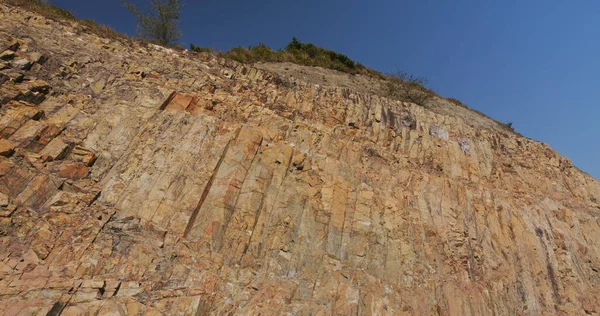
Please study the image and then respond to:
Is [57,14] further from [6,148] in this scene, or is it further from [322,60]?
[322,60]

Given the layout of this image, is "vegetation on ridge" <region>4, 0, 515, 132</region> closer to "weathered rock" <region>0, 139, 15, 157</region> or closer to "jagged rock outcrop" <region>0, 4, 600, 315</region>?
"jagged rock outcrop" <region>0, 4, 600, 315</region>

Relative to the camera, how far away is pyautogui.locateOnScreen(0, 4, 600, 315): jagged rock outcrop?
303 inches

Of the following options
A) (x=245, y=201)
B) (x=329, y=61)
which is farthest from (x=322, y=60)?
(x=245, y=201)

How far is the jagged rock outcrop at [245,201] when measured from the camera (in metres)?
7.71

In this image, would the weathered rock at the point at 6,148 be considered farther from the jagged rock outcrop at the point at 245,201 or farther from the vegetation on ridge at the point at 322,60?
the vegetation on ridge at the point at 322,60

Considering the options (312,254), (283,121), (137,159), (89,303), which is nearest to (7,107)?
(137,159)

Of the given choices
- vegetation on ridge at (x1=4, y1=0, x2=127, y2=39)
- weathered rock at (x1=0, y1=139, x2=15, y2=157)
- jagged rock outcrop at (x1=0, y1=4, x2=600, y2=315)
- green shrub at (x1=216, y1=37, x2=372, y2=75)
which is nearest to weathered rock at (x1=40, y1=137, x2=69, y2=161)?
jagged rock outcrop at (x1=0, y1=4, x2=600, y2=315)

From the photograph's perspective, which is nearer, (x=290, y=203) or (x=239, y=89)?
(x=290, y=203)

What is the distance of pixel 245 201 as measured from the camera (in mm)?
9805

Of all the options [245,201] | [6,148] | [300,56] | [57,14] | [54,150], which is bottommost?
[6,148]

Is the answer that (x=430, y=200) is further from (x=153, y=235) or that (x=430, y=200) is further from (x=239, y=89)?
(x=153, y=235)

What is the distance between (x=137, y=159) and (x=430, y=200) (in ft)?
35.2

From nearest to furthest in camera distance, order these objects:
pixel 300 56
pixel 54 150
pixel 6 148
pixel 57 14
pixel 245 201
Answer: pixel 6 148 → pixel 54 150 → pixel 245 201 → pixel 57 14 → pixel 300 56

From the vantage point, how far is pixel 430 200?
41.1ft
